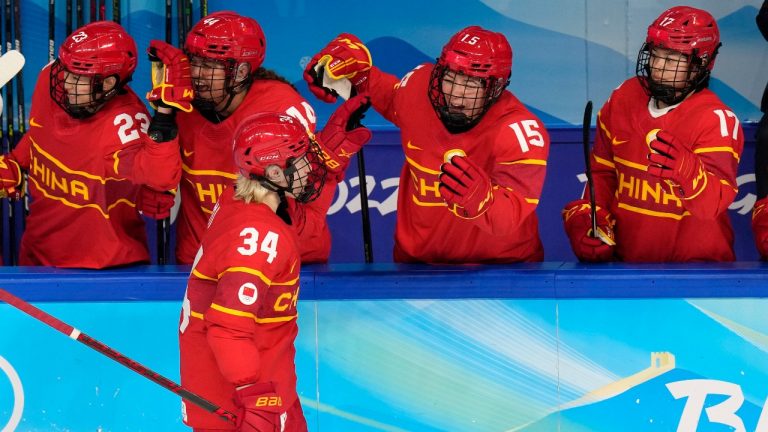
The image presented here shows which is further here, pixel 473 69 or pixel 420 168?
pixel 420 168

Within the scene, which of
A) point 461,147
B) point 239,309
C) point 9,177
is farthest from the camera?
point 9,177

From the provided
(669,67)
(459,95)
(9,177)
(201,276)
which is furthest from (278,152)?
(9,177)

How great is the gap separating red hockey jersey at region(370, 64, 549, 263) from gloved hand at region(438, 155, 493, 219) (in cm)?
16

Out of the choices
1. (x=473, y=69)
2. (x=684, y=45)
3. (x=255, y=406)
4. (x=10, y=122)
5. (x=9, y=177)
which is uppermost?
(x=684, y=45)

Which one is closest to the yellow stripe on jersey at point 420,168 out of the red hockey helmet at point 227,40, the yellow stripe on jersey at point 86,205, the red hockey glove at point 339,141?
the red hockey glove at point 339,141

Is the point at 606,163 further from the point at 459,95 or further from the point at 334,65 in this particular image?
the point at 334,65

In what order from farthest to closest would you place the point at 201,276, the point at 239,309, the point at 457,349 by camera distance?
the point at 457,349 → the point at 201,276 → the point at 239,309

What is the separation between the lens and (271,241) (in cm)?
369

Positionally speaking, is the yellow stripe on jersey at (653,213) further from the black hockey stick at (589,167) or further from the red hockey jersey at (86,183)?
the red hockey jersey at (86,183)

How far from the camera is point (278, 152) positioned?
149 inches

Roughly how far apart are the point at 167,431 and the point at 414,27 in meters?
2.78

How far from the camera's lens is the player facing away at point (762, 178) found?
4664mm

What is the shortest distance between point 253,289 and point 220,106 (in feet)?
4.34

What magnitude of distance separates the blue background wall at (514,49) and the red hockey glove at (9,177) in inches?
49.9
